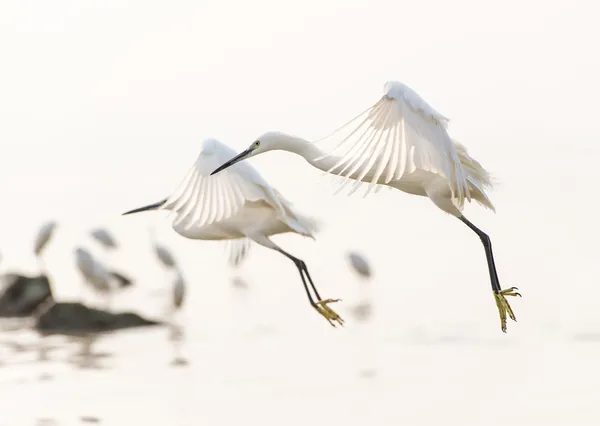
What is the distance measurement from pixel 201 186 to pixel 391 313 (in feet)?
38.4

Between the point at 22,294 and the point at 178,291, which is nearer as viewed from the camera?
the point at 178,291

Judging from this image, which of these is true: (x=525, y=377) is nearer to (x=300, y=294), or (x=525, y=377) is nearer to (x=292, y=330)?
(x=292, y=330)

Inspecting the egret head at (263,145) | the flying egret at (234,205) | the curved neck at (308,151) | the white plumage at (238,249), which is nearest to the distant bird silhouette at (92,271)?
the white plumage at (238,249)

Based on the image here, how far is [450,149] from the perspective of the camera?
444 inches

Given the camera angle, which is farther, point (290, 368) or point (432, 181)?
point (290, 368)

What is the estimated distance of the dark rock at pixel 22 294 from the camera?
2533 centimetres

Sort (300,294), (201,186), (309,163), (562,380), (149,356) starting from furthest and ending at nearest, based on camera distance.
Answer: (300,294) → (149,356) → (562,380) → (201,186) → (309,163)

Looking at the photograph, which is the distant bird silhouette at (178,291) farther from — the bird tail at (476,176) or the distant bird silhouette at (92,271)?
the bird tail at (476,176)

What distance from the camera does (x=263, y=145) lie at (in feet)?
42.0

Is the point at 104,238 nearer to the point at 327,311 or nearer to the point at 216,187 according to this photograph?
the point at 216,187

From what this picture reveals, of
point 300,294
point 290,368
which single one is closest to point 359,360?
point 290,368

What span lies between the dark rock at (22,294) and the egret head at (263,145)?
1319 centimetres

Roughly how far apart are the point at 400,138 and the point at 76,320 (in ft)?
43.3

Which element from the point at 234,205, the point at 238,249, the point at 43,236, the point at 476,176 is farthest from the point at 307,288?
the point at 43,236
